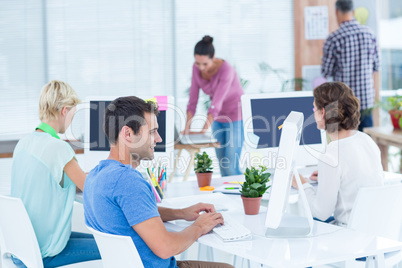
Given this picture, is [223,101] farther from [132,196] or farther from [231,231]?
[132,196]

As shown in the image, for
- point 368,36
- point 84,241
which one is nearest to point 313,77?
point 368,36

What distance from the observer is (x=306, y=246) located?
1891 mm

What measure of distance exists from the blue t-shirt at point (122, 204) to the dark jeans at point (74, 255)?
626 mm

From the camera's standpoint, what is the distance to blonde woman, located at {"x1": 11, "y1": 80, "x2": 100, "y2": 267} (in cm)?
241

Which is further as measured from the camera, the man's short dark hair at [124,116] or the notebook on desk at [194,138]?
the notebook on desk at [194,138]

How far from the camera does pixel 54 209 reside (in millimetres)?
2434

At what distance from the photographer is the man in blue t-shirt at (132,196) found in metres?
1.78

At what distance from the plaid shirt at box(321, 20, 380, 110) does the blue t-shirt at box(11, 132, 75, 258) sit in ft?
11.3

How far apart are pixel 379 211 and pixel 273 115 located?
36.3 inches

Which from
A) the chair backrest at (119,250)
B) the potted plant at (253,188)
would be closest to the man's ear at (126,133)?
the chair backrest at (119,250)

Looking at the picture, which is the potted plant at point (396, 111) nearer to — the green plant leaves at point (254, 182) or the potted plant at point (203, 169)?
the potted plant at point (203, 169)

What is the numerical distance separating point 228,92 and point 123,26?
5.30ft

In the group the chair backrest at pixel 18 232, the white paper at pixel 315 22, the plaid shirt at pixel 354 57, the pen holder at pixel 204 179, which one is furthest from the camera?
the white paper at pixel 315 22

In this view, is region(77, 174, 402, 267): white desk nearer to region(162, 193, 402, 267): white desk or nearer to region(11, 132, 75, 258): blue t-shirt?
region(162, 193, 402, 267): white desk
